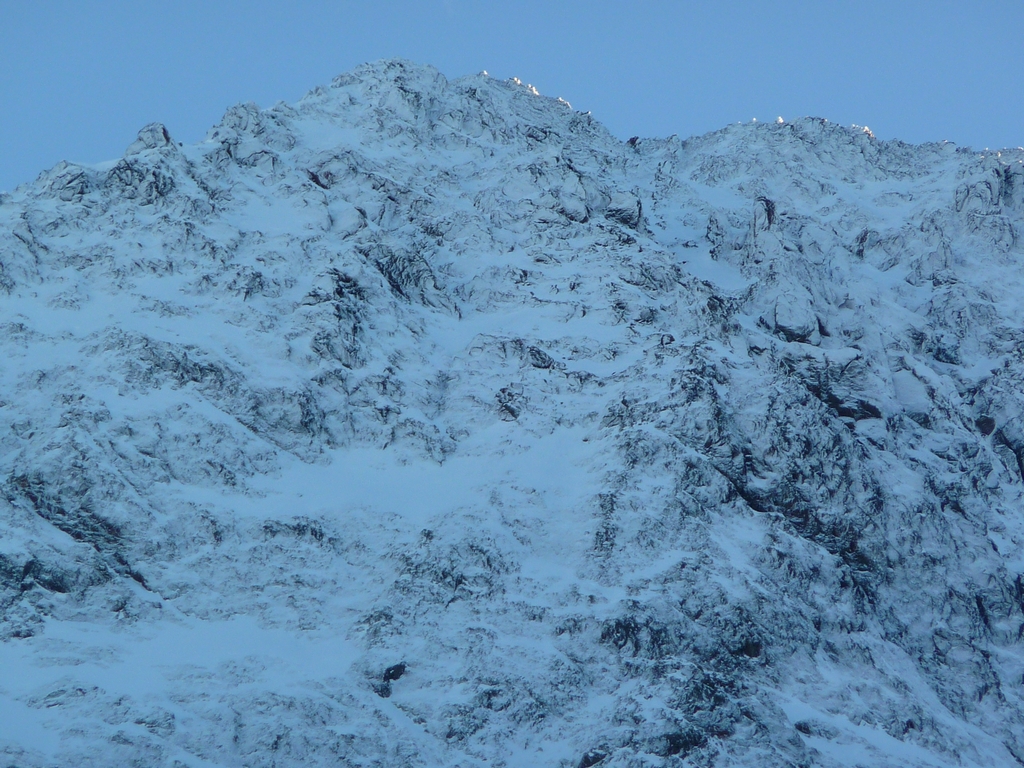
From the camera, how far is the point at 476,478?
62.3m

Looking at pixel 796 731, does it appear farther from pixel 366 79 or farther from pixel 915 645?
pixel 366 79

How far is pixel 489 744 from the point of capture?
48625 mm

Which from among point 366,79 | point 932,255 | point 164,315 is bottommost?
point 164,315

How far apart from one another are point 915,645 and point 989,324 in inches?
1451

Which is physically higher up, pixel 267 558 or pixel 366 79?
pixel 366 79

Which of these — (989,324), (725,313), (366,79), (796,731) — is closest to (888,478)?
(725,313)

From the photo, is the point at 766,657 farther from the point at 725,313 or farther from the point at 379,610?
the point at 725,313

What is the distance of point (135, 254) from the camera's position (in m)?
73.4

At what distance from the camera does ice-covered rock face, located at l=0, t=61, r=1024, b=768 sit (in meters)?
49.3

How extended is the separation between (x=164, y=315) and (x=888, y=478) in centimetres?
4535

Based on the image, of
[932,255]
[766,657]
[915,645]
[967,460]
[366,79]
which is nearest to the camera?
[766,657]

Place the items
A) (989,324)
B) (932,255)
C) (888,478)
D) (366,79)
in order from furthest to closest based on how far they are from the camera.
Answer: (366,79), (932,255), (989,324), (888,478)

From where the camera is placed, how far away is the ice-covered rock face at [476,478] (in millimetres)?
49312

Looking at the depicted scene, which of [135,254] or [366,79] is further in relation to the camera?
[366,79]
